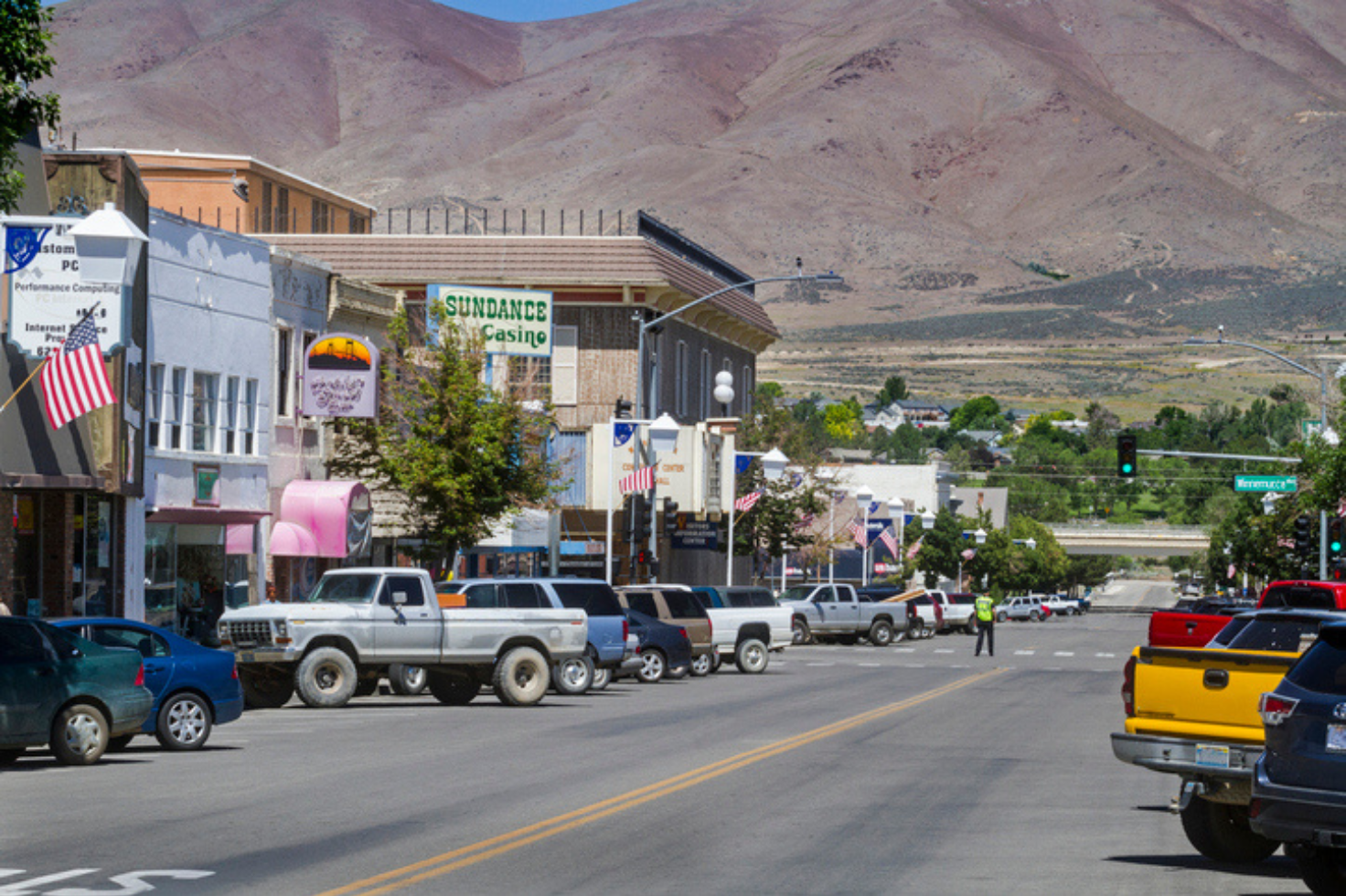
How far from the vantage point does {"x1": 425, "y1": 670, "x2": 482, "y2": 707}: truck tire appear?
1155 inches

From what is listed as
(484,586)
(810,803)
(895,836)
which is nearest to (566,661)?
(484,586)

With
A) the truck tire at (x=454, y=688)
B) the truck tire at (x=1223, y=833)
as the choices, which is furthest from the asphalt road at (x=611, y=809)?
the truck tire at (x=454, y=688)

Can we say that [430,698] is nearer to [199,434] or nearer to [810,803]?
[199,434]

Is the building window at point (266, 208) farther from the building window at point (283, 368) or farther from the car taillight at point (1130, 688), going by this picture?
the car taillight at point (1130, 688)

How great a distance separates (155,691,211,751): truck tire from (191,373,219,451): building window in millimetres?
15311

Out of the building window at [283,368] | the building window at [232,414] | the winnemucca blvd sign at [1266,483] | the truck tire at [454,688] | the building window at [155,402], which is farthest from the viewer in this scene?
the winnemucca blvd sign at [1266,483]

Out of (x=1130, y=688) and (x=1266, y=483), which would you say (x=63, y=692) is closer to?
(x=1130, y=688)

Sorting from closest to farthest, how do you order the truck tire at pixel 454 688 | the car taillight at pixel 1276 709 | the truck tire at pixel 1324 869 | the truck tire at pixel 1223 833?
the car taillight at pixel 1276 709
the truck tire at pixel 1324 869
the truck tire at pixel 1223 833
the truck tire at pixel 454 688

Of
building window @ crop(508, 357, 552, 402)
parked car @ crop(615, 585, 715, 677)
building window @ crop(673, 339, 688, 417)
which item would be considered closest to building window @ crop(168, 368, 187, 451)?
parked car @ crop(615, 585, 715, 677)

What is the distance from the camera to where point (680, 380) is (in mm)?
60875

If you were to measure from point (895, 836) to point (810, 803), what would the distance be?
2037 mm

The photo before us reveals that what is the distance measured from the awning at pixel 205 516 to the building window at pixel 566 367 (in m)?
19.7

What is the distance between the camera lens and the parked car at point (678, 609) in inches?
1426

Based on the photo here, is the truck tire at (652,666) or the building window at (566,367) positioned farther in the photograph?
the building window at (566,367)
